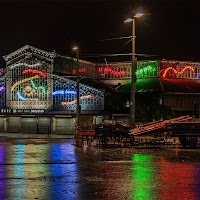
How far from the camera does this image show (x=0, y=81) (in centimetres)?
5375

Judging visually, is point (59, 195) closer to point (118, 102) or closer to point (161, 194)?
point (161, 194)

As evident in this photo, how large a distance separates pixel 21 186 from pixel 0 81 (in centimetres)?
4458

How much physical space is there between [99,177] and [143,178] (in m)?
1.60

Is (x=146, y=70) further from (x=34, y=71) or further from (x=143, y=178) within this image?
(x=143, y=178)

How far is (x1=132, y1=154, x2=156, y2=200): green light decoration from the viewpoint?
1024 centimetres

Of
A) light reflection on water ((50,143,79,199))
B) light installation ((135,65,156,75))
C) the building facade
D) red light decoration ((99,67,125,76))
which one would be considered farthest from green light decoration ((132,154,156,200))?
red light decoration ((99,67,125,76))

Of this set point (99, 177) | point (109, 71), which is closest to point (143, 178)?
point (99, 177)

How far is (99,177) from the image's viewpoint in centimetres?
1315

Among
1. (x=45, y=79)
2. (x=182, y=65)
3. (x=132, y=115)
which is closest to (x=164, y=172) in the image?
(x=132, y=115)

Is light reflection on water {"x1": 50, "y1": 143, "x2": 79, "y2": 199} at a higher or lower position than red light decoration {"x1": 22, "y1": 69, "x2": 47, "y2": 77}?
lower

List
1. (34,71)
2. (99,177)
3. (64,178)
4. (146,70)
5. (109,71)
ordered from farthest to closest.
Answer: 1. (109,71)
2. (146,70)
3. (34,71)
4. (99,177)
5. (64,178)

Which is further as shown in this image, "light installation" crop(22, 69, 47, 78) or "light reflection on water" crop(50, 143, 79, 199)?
"light installation" crop(22, 69, 47, 78)

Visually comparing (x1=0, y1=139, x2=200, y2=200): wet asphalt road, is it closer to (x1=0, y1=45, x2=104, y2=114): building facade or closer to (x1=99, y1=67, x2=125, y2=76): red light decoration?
(x1=0, y1=45, x2=104, y2=114): building facade

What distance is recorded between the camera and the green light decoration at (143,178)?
1024 centimetres
